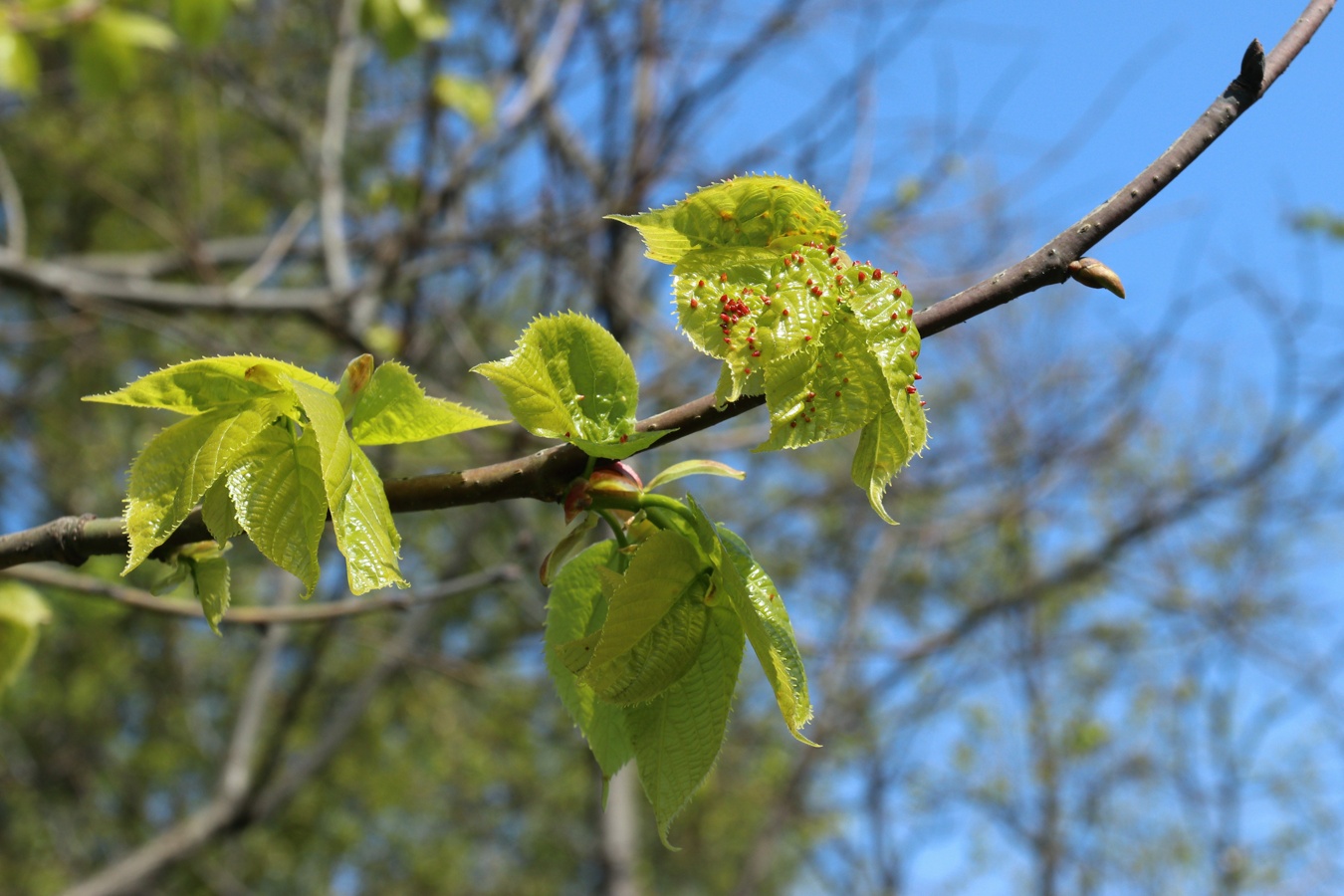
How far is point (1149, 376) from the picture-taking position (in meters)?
5.32

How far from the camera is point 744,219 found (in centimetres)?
101

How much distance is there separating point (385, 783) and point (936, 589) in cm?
505

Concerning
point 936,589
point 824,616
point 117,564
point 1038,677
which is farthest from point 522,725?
point 117,564

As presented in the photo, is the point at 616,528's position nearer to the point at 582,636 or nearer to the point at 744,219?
the point at 582,636

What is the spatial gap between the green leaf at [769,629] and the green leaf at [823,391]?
0.11 metres

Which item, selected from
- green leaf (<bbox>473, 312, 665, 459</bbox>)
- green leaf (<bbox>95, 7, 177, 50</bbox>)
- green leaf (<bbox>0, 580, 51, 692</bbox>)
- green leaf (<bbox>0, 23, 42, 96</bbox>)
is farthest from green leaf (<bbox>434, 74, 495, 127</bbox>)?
green leaf (<bbox>473, 312, 665, 459</bbox>)

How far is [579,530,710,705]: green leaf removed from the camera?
0.95m

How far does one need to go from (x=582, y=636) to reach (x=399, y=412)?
12.5 inches

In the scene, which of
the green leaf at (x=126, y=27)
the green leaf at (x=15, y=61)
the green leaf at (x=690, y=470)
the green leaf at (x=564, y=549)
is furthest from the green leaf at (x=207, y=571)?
the green leaf at (x=126, y=27)

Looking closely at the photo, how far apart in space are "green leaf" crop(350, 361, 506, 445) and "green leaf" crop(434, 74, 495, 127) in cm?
307

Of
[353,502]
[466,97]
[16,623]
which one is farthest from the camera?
[466,97]

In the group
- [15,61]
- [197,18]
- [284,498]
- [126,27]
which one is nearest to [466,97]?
[197,18]

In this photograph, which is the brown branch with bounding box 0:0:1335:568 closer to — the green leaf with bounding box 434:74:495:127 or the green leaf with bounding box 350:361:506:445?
the green leaf with bounding box 350:361:506:445

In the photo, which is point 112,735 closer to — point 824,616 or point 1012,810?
point 824,616
